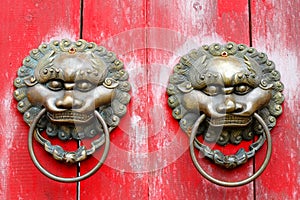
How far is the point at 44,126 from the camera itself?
1266 mm

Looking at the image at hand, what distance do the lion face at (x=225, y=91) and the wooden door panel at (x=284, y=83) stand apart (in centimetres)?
3

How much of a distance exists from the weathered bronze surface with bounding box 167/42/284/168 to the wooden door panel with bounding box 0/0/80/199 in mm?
216

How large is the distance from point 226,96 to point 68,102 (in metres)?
0.27

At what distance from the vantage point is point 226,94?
4.07 feet

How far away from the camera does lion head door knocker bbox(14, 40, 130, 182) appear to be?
1.23 meters

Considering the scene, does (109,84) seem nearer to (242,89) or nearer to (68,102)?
(68,102)

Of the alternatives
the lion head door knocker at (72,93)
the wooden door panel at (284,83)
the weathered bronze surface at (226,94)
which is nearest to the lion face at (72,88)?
the lion head door knocker at (72,93)

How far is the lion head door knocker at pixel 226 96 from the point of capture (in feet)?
4.05

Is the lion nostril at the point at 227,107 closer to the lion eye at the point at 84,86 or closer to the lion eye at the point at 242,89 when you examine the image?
the lion eye at the point at 242,89

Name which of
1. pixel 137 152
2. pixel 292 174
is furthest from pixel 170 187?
pixel 292 174

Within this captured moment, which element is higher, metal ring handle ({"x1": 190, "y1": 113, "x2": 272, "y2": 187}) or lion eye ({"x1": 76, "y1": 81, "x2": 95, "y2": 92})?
lion eye ({"x1": 76, "y1": 81, "x2": 95, "y2": 92})

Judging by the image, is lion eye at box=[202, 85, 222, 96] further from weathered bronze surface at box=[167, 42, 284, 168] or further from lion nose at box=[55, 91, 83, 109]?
lion nose at box=[55, 91, 83, 109]

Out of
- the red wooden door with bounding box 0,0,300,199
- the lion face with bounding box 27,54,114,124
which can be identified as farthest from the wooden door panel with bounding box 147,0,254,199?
the lion face with bounding box 27,54,114,124

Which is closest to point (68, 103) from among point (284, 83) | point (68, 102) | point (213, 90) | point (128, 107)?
point (68, 102)
